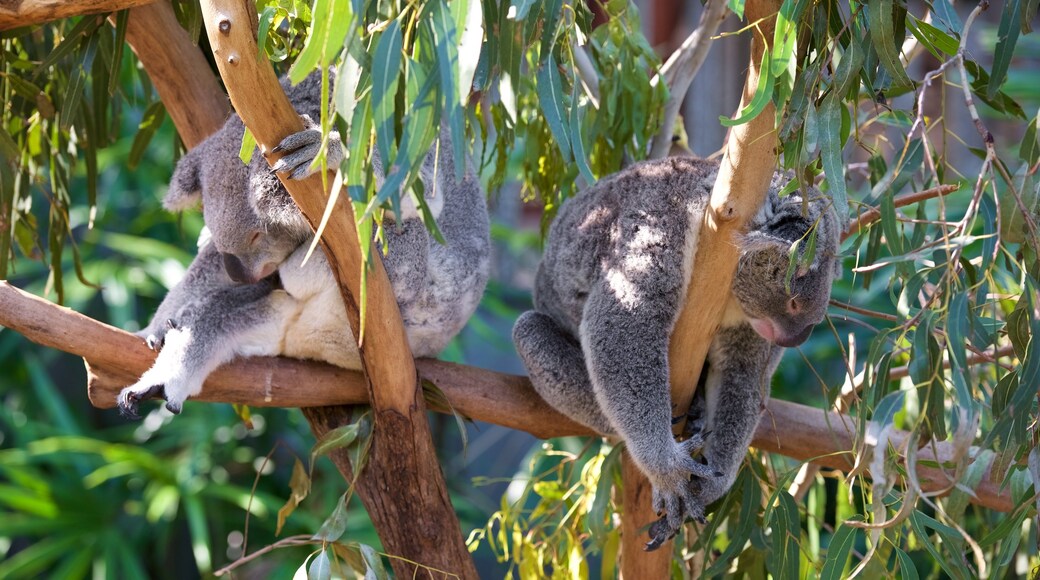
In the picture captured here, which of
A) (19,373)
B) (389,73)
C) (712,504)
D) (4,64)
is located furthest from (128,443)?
(389,73)

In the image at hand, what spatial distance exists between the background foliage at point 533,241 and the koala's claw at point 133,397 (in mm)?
536

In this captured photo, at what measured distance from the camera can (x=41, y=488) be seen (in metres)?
4.82

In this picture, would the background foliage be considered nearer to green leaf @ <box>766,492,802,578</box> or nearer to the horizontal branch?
green leaf @ <box>766,492,802,578</box>

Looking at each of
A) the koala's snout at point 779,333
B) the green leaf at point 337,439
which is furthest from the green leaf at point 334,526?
the koala's snout at point 779,333

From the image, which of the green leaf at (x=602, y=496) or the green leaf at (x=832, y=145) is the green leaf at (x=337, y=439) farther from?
the green leaf at (x=832, y=145)

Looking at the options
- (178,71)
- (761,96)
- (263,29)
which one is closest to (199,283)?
(178,71)

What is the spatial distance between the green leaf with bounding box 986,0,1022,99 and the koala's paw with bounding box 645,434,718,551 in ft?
3.21

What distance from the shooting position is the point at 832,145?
1531 millimetres

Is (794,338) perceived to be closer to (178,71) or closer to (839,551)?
(839,551)

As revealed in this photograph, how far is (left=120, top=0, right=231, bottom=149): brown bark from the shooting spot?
2436 millimetres

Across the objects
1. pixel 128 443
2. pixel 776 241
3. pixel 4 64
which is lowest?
pixel 128 443

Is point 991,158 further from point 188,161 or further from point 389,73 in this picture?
point 188,161

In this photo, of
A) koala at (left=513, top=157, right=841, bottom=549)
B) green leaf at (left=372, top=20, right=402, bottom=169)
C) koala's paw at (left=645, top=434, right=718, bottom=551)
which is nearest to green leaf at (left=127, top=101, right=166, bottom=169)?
koala at (left=513, top=157, right=841, bottom=549)

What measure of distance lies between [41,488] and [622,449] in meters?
3.60
